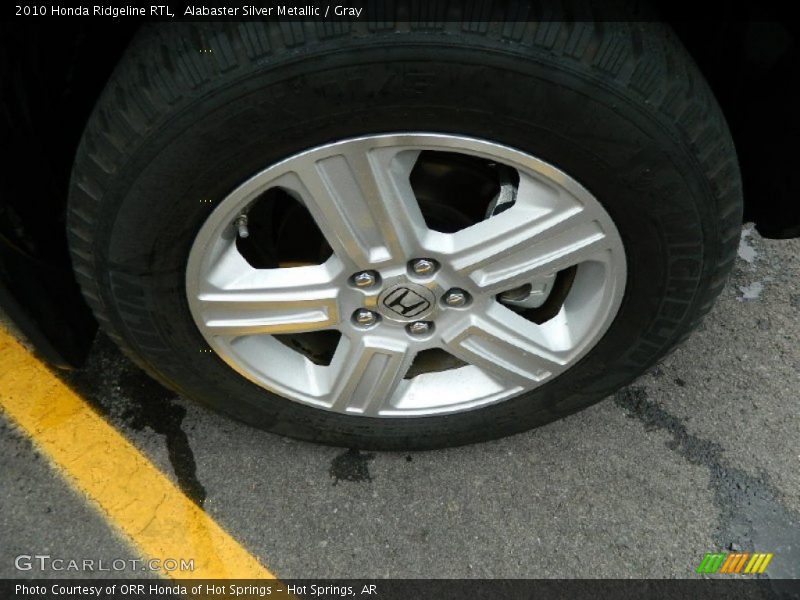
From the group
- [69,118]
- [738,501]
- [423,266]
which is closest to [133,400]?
[69,118]

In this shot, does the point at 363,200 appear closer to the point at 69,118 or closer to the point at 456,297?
the point at 456,297

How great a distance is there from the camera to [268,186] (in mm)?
1329

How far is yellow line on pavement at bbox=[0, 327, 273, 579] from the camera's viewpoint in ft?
5.85

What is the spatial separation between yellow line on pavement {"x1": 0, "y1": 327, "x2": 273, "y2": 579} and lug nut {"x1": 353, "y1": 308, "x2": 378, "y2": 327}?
671 mm

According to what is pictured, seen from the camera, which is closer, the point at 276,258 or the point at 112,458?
the point at 276,258

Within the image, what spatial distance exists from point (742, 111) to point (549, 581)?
1.18 m

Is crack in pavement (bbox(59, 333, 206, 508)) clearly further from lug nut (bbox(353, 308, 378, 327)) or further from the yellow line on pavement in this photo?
lug nut (bbox(353, 308, 378, 327))

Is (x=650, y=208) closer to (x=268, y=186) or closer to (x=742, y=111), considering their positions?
(x=742, y=111)

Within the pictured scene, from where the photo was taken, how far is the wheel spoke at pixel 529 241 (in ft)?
4.60

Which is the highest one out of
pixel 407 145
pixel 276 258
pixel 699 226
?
pixel 407 145

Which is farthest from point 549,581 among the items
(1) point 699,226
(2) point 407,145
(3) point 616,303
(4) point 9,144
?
(4) point 9,144

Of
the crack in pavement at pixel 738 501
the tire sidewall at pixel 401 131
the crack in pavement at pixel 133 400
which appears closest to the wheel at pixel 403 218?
the tire sidewall at pixel 401 131

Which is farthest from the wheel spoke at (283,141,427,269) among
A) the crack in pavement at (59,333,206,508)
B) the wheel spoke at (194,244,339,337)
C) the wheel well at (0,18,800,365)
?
the crack in pavement at (59,333,206,508)

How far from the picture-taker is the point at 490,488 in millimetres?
1916
